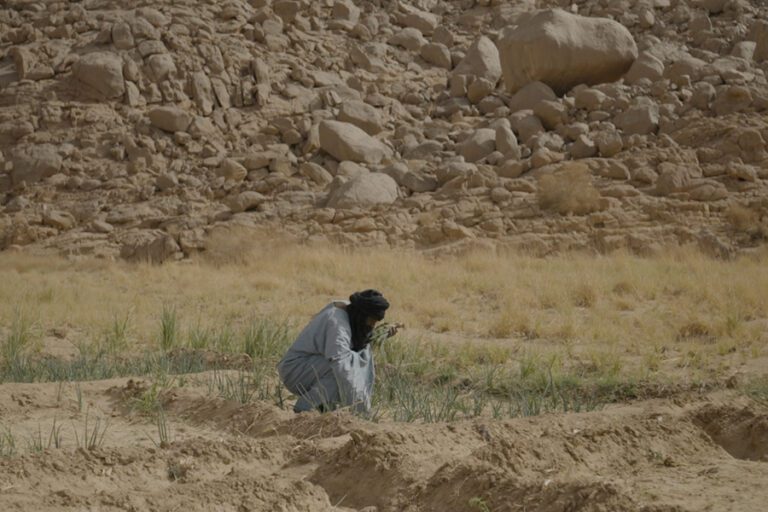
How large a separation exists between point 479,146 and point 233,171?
4.20m

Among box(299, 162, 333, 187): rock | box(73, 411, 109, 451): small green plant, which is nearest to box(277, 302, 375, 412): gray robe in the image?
box(73, 411, 109, 451): small green plant

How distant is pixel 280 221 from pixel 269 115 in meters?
4.12

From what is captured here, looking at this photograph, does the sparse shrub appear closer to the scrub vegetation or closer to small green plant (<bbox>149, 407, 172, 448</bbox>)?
the scrub vegetation

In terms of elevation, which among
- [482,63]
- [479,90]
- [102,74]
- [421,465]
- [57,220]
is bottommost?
[57,220]

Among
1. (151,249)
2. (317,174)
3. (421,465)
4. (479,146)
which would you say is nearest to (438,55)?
(479,146)

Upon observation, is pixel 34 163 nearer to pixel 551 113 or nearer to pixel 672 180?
pixel 551 113

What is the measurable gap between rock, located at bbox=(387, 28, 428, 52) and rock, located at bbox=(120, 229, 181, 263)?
8.72 meters

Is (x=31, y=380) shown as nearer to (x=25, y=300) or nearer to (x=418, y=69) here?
(x=25, y=300)

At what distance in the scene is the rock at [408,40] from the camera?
23000 mm

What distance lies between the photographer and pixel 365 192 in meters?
16.3

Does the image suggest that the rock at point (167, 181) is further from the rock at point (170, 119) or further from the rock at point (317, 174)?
the rock at point (317, 174)

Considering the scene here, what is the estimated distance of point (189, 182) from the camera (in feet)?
59.8

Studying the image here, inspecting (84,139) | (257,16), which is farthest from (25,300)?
(257,16)

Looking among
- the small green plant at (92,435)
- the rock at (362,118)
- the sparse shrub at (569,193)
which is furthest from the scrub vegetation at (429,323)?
the rock at (362,118)
